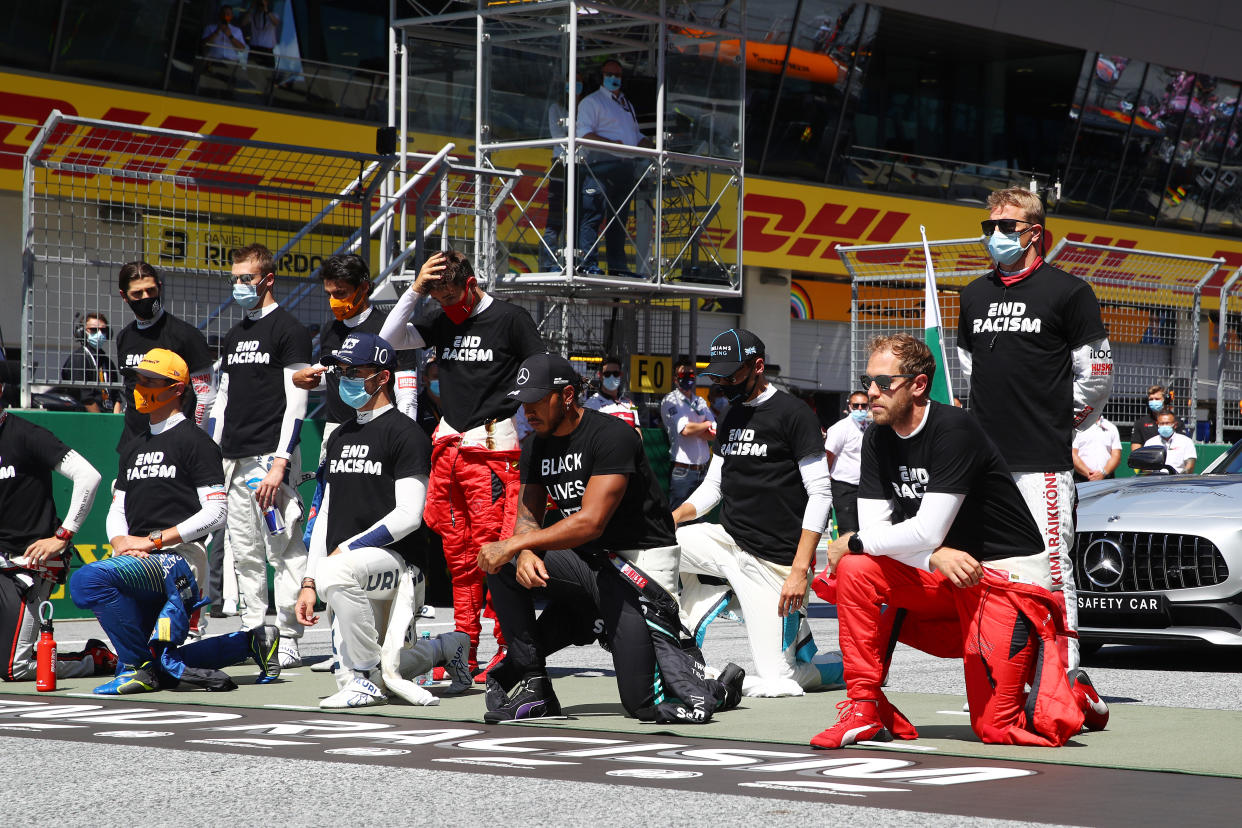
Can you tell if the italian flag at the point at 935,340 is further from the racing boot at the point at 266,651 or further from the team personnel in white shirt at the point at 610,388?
the racing boot at the point at 266,651

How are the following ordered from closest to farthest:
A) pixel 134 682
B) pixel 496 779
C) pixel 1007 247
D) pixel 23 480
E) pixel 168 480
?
pixel 496 779 → pixel 1007 247 → pixel 134 682 → pixel 168 480 → pixel 23 480

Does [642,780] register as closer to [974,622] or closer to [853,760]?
[853,760]

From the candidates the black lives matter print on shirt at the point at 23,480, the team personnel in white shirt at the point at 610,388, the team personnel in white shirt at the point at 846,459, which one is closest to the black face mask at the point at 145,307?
the black lives matter print on shirt at the point at 23,480

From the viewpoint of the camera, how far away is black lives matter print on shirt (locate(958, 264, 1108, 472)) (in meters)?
7.10

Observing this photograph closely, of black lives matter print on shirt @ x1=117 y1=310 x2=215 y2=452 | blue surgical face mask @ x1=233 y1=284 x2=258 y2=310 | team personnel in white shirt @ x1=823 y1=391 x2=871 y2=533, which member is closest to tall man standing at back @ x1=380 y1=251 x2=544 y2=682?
blue surgical face mask @ x1=233 y1=284 x2=258 y2=310

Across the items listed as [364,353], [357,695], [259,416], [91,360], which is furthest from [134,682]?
[91,360]

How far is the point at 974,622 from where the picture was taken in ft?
20.8

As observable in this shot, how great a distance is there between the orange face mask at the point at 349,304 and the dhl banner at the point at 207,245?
9.71 feet

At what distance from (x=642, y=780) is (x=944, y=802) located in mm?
976

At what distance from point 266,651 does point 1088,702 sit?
3.95 m

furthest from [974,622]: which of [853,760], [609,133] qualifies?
[609,133]

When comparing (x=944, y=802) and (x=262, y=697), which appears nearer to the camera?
(x=944, y=802)

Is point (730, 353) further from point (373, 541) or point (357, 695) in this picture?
point (357, 695)

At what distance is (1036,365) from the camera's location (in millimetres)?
7160
